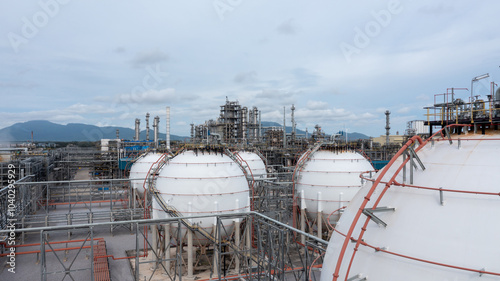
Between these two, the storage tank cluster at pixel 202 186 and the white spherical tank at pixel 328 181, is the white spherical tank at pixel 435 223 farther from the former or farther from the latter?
the white spherical tank at pixel 328 181

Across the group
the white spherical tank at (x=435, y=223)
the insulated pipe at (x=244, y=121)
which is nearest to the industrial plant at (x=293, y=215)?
the white spherical tank at (x=435, y=223)

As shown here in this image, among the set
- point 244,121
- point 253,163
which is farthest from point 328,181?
point 244,121

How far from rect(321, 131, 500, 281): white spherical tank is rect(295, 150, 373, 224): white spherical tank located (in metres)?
13.5

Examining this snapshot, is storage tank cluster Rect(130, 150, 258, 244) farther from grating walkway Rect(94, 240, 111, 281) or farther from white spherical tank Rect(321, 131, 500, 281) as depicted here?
white spherical tank Rect(321, 131, 500, 281)

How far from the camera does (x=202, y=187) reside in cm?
1738

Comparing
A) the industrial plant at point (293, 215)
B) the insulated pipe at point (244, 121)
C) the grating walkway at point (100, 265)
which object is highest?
the insulated pipe at point (244, 121)

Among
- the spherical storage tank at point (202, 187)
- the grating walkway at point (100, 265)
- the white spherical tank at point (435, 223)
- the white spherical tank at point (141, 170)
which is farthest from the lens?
the white spherical tank at point (141, 170)

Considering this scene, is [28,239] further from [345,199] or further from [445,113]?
[445,113]

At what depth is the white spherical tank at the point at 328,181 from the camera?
20844 millimetres

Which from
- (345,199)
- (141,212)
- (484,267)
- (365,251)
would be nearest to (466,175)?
(484,267)

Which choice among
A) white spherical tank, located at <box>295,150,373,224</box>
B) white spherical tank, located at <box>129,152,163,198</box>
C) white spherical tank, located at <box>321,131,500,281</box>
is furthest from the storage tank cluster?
white spherical tank, located at <box>129,152,163,198</box>

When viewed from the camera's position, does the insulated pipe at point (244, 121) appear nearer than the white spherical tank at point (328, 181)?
No

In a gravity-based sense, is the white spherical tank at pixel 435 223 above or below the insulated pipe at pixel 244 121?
below

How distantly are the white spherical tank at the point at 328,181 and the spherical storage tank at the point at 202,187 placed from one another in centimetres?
509
